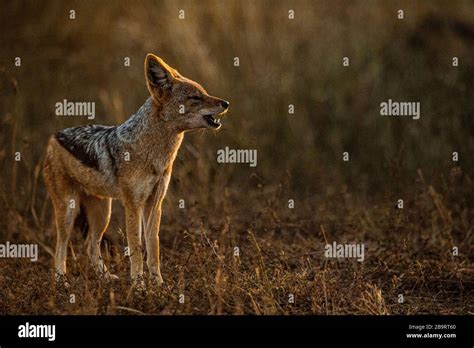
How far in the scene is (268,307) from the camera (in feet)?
27.1

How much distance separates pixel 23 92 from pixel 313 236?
244 inches

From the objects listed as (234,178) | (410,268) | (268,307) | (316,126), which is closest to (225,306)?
(268,307)

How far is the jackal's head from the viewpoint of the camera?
885 cm
